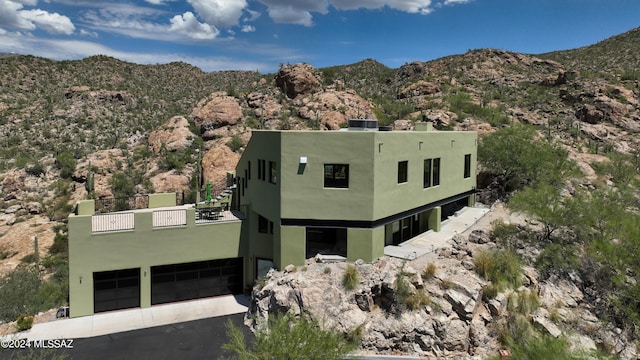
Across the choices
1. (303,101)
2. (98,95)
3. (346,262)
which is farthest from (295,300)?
(98,95)

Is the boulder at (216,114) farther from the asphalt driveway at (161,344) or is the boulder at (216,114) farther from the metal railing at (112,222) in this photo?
the asphalt driveway at (161,344)

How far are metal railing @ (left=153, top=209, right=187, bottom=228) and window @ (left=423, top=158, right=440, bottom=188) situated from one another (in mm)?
15185

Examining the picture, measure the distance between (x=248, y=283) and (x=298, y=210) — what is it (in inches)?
285

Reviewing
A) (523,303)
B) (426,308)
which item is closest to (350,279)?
(426,308)

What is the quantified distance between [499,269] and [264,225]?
43.9 ft

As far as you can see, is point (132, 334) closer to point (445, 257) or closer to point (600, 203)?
point (445, 257)

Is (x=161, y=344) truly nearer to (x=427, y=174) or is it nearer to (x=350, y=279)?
(x=350, y=279)

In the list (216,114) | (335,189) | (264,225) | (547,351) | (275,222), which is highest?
(216,114)

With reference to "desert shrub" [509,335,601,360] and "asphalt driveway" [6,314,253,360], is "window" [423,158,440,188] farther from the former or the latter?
"asphalt driveway" [6,314,253,360]

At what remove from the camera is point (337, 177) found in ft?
66.4

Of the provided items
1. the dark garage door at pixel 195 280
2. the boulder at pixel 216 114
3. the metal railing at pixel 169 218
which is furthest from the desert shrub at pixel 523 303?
the boulder at pixel 216 114

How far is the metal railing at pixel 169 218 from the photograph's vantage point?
75.6 feet

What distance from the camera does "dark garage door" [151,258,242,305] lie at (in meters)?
22.8

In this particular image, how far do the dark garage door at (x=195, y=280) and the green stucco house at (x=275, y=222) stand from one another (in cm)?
6
